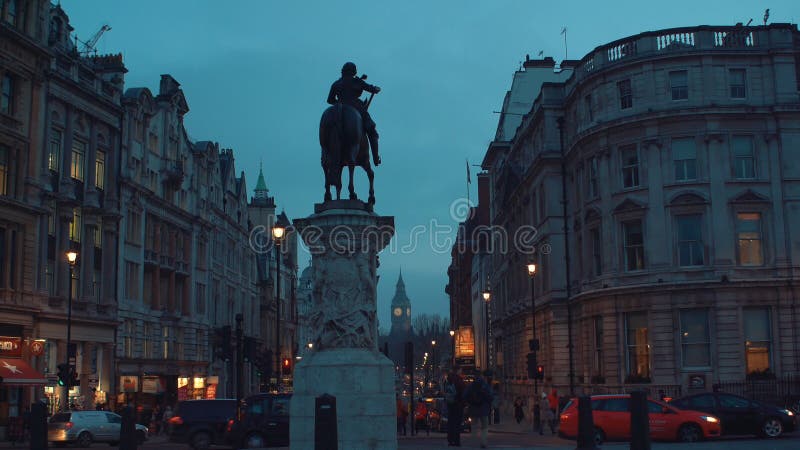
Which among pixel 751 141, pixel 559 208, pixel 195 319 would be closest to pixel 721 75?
pixel 751 141

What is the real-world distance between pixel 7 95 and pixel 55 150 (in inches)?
190

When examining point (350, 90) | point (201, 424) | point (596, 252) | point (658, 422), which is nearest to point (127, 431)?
point (350, 90)

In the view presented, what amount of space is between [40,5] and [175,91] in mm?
21745

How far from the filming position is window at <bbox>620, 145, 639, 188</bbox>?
44.7 m

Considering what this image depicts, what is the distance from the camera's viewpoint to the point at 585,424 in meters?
17.4

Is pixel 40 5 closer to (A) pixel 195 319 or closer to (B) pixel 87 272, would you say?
(B) pixel 87 272

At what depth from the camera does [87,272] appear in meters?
49.2

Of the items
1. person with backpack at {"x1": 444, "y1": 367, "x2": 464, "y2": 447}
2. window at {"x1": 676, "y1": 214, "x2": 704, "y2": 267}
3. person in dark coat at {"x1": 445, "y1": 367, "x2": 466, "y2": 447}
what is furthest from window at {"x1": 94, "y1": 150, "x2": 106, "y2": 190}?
person in dark coat at {"x1": 445, "y1": 367, "x2": 466, "y2": 447}

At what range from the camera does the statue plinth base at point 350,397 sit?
1706 centimetres

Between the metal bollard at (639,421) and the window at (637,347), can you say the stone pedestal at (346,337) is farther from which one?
the window at (637,347)

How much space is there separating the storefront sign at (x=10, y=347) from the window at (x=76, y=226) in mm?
7652

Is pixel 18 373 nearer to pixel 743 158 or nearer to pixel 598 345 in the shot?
pixel 598 345

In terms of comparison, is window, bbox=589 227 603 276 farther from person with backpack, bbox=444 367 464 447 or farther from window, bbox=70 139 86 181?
window, bbox=70 139 86 181

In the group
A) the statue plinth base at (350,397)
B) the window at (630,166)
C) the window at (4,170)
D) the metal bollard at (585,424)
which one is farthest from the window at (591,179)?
the statue plinth base at (350,397)
